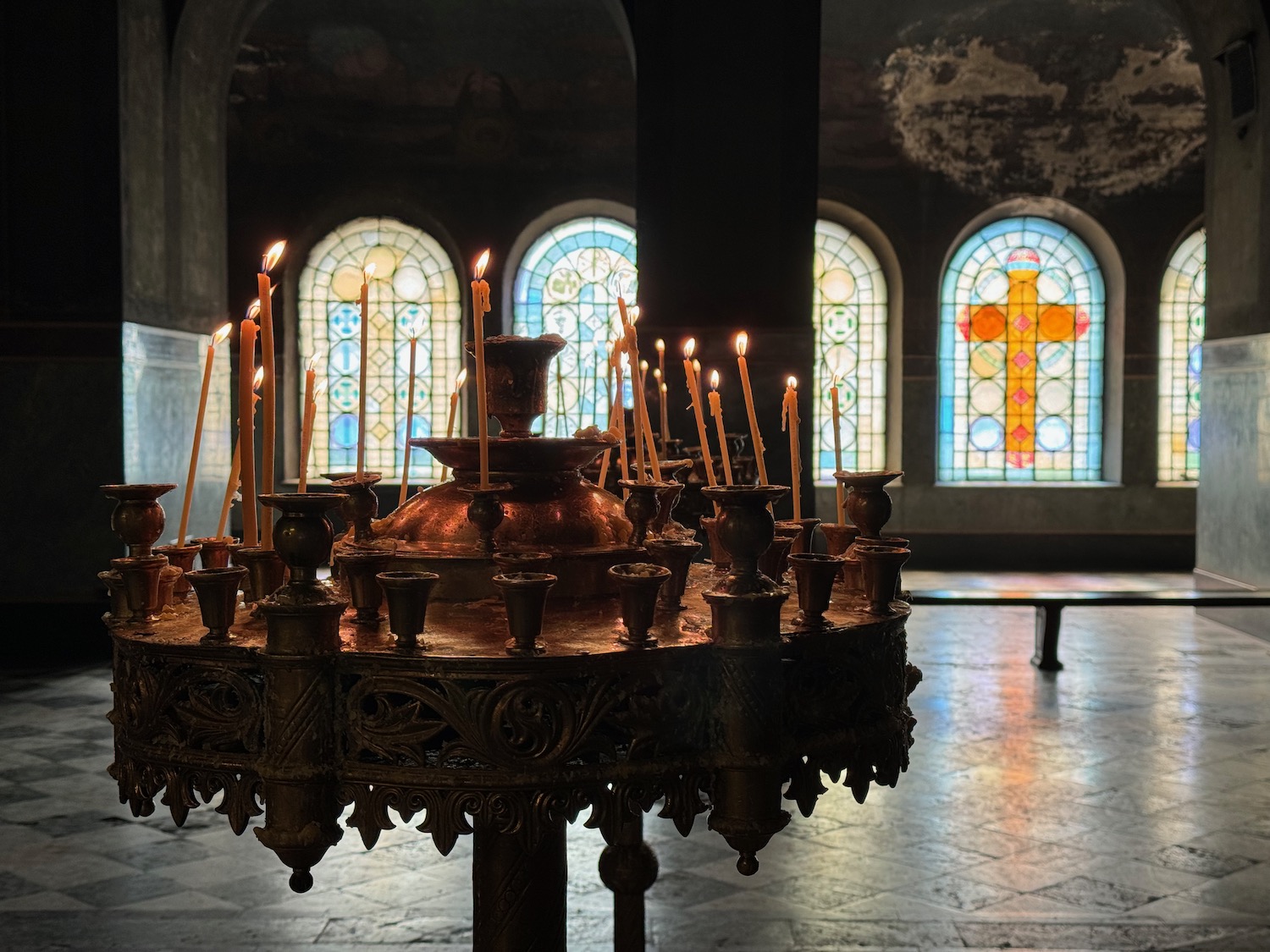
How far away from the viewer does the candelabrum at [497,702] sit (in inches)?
55.8

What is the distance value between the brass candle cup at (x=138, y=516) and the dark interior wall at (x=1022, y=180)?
12.1 meters

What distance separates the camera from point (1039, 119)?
13109mm

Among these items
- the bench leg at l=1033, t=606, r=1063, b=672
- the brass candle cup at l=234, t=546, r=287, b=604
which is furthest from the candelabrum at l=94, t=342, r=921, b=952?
the bench leg at l=1033, t=606, r=1063, b=672

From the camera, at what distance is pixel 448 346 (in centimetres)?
1347

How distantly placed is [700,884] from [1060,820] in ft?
4.65

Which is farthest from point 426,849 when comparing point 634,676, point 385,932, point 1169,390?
point 1169,390

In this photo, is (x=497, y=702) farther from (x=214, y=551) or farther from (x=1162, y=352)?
(x=1162, y=352)

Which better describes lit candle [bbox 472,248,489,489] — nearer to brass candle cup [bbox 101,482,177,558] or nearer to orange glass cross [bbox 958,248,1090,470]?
brass candle cup [bbox 101,482,177,558]

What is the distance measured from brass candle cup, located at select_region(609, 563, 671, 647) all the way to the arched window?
1195 cm

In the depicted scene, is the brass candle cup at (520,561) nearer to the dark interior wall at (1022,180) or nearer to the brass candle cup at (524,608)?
the brass candle cup at (524,608)

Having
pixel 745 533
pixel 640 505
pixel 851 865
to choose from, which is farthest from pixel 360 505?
pixel 851 865

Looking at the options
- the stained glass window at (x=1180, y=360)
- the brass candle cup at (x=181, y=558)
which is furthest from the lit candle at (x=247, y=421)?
the stained glass window at (x=1180, y=360)

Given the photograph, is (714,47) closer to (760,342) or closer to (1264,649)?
(760,342)

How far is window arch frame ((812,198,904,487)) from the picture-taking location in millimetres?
13336
